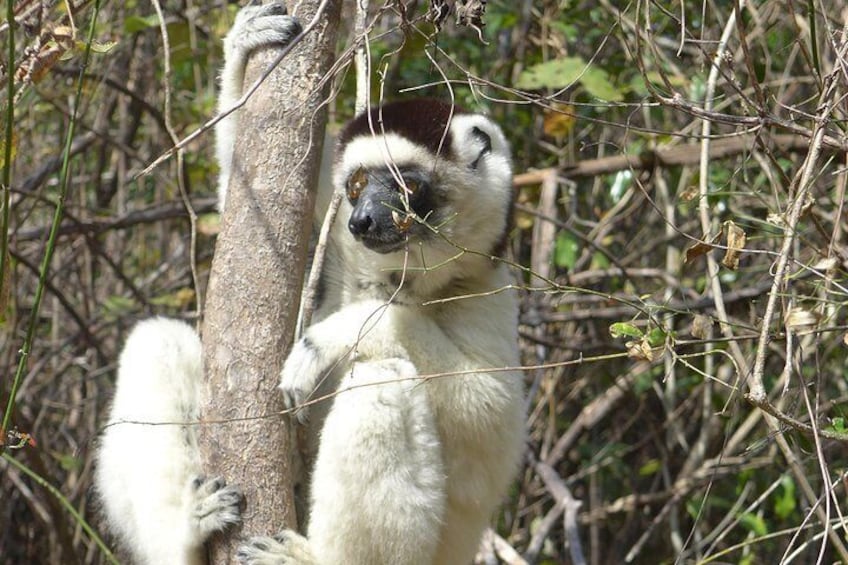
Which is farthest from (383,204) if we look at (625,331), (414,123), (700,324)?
(700,324)

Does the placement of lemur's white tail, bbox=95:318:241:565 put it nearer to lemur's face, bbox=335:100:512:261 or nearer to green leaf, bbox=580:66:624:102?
lemur's face, bbox=335:100:512:261

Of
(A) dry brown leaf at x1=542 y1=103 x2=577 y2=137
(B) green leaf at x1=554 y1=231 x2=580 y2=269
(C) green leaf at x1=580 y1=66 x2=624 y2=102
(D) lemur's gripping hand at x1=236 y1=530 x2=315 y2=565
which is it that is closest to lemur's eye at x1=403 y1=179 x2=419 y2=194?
(D) lemur's gripping hand at x1=236 y1=530 x2=315 y2=565

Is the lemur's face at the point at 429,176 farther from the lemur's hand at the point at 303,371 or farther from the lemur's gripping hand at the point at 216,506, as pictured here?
the lemur's gripping hand at the point at 216,506

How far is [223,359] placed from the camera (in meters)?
3.41

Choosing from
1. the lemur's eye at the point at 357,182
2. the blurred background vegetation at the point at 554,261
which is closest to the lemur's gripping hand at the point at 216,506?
the lemur's eye at the point at 357,182

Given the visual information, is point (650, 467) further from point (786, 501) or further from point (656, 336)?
point (656, 336)

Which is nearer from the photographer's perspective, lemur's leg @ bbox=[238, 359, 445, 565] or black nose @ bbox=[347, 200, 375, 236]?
lemur's leg @ bbox=[238, 359, 445, 565]

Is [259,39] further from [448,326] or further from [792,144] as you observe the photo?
[792,144]

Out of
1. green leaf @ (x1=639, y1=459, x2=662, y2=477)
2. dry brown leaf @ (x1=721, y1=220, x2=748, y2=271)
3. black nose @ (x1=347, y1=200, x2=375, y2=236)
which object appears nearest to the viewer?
dry brown leaf @ (x1=721, y1=220, x2=748, y2=271)

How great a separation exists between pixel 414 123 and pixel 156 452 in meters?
1.69

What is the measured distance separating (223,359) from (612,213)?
3650 mm

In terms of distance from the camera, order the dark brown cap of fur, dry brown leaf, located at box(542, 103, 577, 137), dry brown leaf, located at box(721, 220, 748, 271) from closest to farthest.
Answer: dry brown leaf, located at box(721, 220, 748, 271)
the dark brown cap of fur
dry brown leaf, located at box(542, 103, 577, 137)

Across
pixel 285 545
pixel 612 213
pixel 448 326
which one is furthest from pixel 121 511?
pixel 612 213

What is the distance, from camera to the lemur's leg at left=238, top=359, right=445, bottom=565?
11.9 ft
